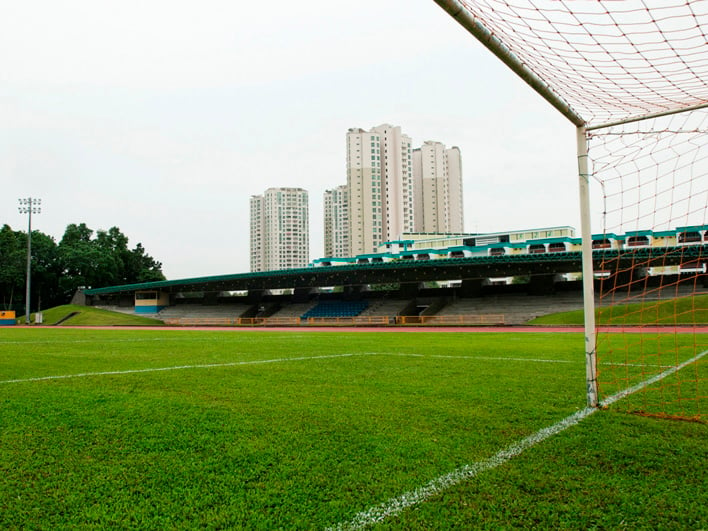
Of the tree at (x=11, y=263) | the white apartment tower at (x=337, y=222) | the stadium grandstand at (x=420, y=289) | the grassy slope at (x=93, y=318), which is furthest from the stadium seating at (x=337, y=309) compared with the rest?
the white apartment tower at (x=337, y=222)

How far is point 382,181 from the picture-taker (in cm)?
8944

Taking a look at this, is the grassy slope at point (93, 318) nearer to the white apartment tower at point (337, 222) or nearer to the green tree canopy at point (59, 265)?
the green tree canopy at point (59, 265)

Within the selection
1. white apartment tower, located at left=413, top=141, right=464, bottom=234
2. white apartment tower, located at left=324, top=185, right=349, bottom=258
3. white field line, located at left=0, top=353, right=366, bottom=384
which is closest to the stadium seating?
white field line, located at left=0, top=353, right=366, bottom=384

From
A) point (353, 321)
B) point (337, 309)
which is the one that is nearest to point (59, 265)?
point (337, 309)

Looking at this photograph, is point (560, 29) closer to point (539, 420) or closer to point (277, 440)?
point (539, 420)

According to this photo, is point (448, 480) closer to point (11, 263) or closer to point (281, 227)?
point (11, 263)

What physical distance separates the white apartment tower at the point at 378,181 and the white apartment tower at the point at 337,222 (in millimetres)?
6730

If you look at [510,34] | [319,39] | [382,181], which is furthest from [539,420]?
[382,181]

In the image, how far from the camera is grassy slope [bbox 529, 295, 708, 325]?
75.9 feet

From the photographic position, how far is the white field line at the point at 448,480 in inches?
85.6

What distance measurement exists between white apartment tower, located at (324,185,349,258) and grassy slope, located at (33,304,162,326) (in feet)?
181

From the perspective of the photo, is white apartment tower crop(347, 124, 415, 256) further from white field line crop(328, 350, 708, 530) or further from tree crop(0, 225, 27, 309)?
white field line crop(328, 350, 708, 530)

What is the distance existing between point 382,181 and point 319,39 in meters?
85.2

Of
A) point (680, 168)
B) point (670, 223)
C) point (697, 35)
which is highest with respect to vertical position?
point (697, 35)
